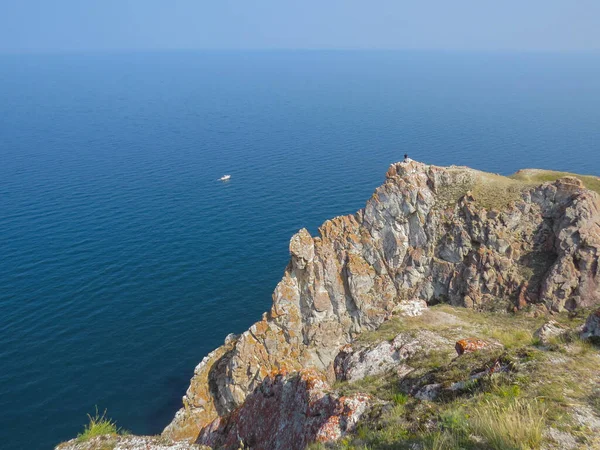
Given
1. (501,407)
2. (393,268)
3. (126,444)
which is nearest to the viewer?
(501,407)

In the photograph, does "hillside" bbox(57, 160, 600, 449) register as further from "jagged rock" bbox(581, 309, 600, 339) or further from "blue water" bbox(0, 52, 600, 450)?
"blue water" bbox(0, 52, 600, 450)

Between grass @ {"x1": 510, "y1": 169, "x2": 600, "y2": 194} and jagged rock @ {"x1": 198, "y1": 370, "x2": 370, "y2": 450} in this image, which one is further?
grass @ {"x1": 510, "y1": 169, "x2": 600, "y2": 194}

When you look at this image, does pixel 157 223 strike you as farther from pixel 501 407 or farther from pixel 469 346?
pixel 501 407

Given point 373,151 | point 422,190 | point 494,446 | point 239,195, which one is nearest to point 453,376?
point 494,446

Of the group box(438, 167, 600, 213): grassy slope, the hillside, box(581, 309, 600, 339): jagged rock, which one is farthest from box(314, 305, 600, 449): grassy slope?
box(438, 167, 600, 213): grassy slope

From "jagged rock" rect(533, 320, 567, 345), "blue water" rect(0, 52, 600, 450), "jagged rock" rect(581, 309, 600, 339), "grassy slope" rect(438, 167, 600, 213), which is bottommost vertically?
"blue water" rect(0, 52, 600, 450)

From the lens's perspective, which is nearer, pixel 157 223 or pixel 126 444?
pixel 126 444

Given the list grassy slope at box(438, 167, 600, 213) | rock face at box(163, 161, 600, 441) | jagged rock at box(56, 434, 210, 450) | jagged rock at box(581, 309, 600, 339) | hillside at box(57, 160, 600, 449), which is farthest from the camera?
grassy slope at box(438, 167, 600, 213)

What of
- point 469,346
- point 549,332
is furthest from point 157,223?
point 549,332
